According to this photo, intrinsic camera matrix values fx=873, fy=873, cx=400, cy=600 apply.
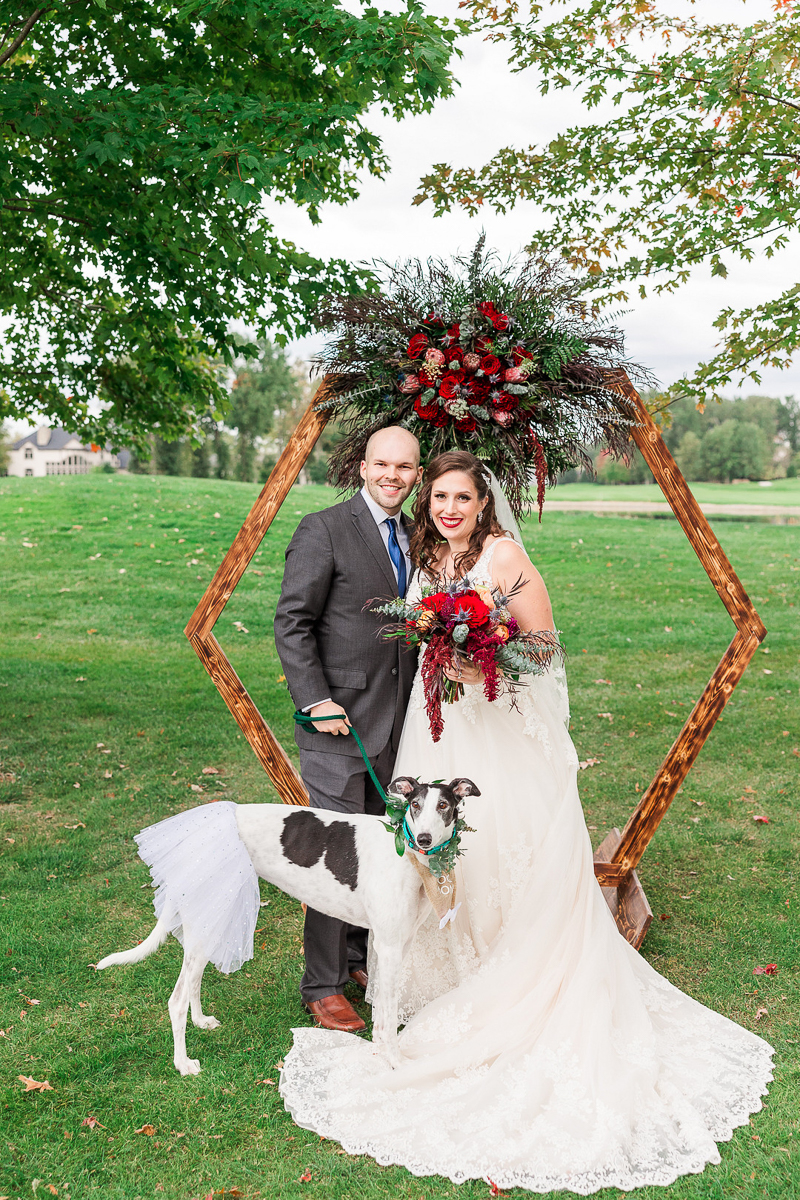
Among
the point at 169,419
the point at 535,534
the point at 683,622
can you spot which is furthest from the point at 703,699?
the point at 535,534

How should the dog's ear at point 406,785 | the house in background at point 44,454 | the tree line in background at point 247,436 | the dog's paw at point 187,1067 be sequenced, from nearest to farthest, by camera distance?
the dog's ear at point 406,785 → the dog's paw at point 187,1067 → the tree line in background at point 247,436 → the house in background at point 44,454

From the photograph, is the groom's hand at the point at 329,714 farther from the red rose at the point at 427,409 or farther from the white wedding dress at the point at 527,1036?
the red rose at the point at 427,409

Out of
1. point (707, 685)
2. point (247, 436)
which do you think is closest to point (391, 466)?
point (707, 685)

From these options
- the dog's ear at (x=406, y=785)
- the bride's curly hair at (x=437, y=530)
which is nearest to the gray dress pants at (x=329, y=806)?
the dog's ear at (x=406, y=785)

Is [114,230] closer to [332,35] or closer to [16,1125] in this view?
[332,35]

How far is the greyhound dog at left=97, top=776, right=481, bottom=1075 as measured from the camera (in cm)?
381

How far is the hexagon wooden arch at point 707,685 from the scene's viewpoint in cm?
494

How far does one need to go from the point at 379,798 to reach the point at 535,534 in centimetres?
1670

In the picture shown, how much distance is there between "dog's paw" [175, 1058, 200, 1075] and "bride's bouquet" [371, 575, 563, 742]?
185 cm

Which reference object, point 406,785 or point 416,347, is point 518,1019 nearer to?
point 406,785

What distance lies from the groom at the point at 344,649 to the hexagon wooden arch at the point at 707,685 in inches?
23.1

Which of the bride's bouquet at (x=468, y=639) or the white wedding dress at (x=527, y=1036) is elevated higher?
the bride's bouquet at (x=468, y=639)

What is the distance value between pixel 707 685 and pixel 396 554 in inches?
78.4

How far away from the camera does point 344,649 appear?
Answer: 177 inches
